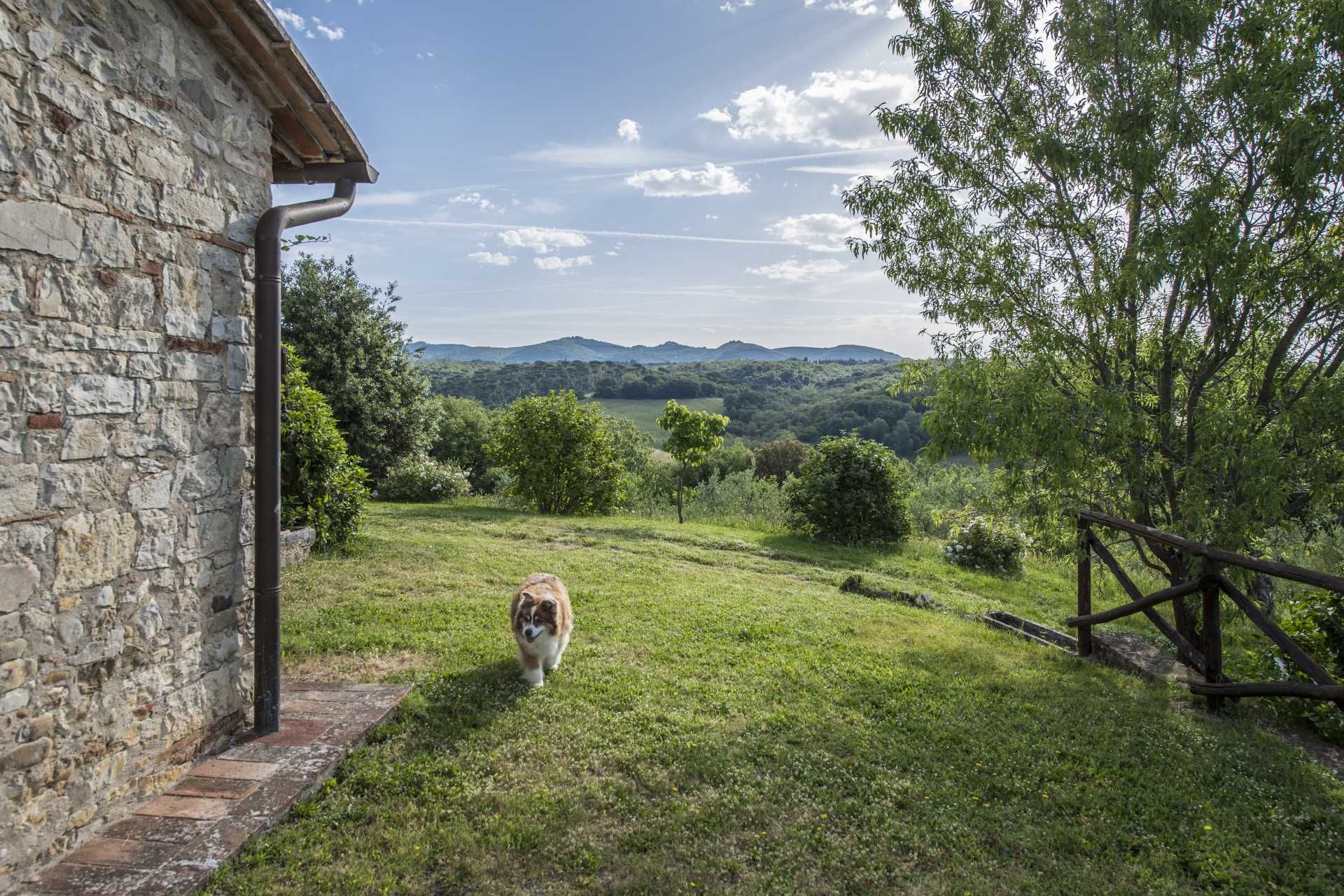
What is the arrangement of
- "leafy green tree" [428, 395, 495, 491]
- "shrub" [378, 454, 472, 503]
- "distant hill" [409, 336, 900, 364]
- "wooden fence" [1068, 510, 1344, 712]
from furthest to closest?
"distant hill" [409, 336, 900, 364], "leafy green tree" [428, 395, 495, 491], "shrub" [378, 454, 472, 503], "wooden fence" [1068, 510, 1344, 712]

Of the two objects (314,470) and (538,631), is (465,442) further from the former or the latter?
(538,631)

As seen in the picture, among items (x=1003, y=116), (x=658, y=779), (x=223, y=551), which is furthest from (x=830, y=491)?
(x=223, y=551)

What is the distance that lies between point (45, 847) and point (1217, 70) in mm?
8460

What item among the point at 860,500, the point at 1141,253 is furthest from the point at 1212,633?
the point at 860,500

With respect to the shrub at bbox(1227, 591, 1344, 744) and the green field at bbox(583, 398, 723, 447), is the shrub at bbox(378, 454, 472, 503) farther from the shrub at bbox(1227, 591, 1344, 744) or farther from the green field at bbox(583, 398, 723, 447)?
the green field at bbox(583, 398, 723, 447)

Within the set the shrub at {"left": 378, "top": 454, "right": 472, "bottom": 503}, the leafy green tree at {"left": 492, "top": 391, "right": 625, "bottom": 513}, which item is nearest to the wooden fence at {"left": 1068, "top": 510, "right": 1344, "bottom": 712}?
the leafy green tree at {"left": 492, "top": 391, "right": 625, "bottom": 513}

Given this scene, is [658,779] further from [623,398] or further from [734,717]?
[623,398]

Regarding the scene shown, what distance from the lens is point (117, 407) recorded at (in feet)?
9.75

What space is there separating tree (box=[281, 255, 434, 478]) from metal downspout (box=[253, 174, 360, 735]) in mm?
14035

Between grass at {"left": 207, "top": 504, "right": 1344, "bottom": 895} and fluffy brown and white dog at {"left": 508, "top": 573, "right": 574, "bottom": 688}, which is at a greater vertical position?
fluffy brown and white dog at {"left": 508, "top": 573, "right": 574, "bottom": 688}

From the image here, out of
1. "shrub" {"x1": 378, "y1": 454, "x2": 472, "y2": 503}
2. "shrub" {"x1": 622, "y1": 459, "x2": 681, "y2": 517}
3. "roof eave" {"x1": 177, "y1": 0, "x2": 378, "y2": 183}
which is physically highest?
"roof eave" {"x1": 177, "y1": 0, "x2": 378, "y2": 183}

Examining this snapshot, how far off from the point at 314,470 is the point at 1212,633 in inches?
354

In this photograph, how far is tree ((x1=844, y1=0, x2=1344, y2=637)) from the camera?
4.67m

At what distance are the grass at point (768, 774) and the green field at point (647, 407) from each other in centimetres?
5532
